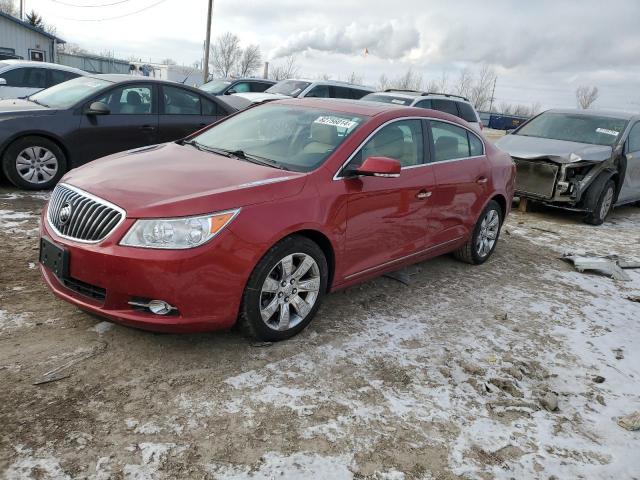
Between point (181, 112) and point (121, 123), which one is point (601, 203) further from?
point (121, 123)

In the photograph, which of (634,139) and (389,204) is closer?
(389,204)

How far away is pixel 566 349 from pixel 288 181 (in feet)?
7.95

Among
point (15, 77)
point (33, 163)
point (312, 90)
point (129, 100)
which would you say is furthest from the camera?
point (312, 90)

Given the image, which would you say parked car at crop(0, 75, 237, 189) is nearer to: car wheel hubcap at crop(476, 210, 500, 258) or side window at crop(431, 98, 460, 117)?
car wheel hubcap at crop(476, 210, 500, 258)

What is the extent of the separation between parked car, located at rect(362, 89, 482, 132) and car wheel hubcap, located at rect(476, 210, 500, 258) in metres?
5.70

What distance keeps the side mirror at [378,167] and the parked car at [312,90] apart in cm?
1039

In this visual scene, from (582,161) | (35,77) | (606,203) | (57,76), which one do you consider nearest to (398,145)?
(582,161)

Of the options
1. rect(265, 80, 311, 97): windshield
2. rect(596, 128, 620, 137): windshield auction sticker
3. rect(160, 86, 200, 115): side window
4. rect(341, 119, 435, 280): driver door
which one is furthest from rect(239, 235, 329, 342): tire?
rect(265, 80, 311, 97): windshield

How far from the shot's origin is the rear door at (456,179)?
475 cm

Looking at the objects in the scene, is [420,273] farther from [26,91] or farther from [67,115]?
[26,91]

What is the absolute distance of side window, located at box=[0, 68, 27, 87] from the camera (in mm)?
11039

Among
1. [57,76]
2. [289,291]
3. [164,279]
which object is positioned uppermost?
[57,76]

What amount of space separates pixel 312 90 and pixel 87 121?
8029 mm

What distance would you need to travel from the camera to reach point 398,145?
437cm
